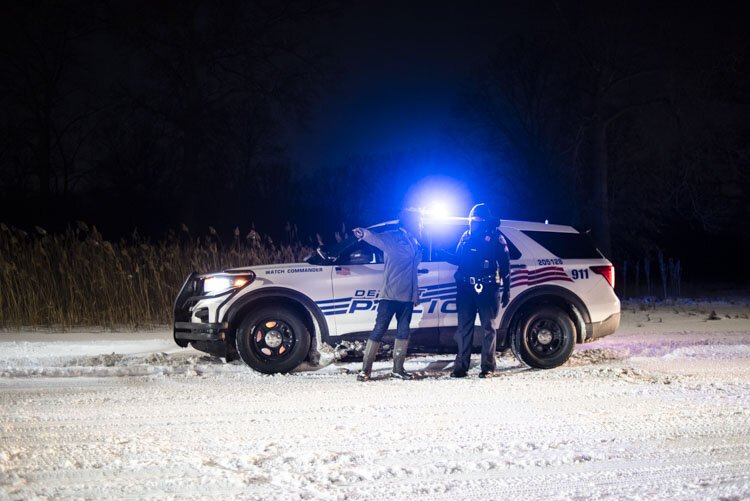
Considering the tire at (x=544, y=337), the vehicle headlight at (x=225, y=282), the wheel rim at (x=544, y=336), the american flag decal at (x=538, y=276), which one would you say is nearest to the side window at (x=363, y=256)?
the vehicle headlight at (x=225, y=282)

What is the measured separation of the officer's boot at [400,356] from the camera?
30.5 ft

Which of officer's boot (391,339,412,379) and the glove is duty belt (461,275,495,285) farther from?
officer's boot (391,339,412,379)

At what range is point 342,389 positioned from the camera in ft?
28.6

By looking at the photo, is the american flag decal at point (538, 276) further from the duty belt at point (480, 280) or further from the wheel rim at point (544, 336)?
the duty belt at point (480, 280)

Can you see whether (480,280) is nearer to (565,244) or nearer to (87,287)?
(565,244)

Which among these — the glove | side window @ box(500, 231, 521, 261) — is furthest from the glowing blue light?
the glove

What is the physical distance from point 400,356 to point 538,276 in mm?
1986

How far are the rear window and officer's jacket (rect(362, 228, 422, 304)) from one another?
1.77 metres

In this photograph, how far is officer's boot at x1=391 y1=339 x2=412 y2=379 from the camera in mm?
9289

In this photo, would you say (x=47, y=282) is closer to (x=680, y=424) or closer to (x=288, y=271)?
(x=288, y=271)

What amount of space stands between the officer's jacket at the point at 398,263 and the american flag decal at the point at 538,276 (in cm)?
133

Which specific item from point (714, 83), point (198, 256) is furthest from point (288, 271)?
point (714, 83)

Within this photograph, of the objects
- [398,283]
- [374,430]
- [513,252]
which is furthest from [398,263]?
[374,430]

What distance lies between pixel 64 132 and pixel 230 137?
27.5ft
